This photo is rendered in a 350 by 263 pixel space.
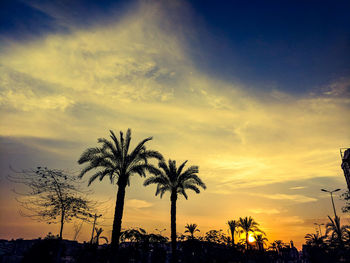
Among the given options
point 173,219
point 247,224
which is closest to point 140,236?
point 173,219

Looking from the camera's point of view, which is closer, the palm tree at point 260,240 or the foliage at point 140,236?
the foliage at point 140,236

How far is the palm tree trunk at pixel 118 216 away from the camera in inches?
822

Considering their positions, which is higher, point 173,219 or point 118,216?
point 173,219

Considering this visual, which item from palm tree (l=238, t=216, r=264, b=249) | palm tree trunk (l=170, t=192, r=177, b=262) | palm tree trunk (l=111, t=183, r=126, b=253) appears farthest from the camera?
palm tree (l=238, t=216, r=264, b=249)

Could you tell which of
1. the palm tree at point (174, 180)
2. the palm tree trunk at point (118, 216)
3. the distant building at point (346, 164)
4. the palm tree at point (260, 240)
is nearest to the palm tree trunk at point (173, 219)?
the palm tree at point (174, 180)

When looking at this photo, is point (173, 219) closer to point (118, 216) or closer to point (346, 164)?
point (118, 216)

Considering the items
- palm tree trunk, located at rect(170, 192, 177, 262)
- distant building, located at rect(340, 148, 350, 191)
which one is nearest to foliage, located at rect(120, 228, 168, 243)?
palm tree trunk, located at rect(170, 192, 177, 262)

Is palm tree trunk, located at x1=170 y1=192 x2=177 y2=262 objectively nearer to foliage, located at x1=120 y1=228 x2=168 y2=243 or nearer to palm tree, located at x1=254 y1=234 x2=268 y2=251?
foliage, located at x1=120 y1=228 x2=168 y2=243

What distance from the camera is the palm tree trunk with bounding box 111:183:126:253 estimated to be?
68.5 ft

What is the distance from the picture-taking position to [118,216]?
21594mm

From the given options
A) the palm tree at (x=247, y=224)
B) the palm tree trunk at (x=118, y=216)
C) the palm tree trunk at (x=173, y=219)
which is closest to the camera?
the palm tree trunk at (x=118, y=216)

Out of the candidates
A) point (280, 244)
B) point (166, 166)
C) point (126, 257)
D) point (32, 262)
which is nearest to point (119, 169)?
point (166, 166)

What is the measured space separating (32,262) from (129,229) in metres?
18.3

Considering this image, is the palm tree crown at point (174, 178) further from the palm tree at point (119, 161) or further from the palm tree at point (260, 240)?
the palm tree at point (260, 240)
